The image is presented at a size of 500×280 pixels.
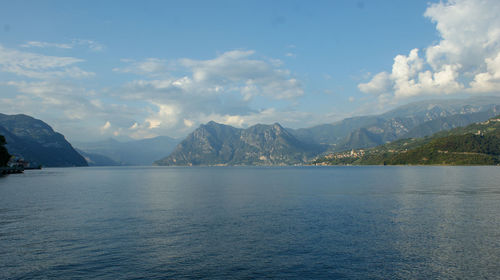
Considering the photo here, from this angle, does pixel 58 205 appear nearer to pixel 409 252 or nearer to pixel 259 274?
pixel 259 274

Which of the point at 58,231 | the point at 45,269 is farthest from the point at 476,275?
the point at 58,231

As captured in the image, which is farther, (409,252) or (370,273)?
(409,252)

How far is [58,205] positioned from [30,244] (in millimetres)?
40902

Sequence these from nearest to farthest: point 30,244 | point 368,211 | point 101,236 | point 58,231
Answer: point 30,244 < point 101,236 < point 58,231 < point 368,211

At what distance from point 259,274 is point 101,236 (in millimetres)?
26545

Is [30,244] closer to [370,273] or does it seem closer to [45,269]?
[45,269]

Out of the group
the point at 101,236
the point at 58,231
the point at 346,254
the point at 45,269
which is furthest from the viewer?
the point at 58,231

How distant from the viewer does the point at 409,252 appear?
37.5 meters

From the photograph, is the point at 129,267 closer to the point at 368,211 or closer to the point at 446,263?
the point at 446,263

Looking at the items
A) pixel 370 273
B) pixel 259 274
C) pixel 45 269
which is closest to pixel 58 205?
pixel 45 269

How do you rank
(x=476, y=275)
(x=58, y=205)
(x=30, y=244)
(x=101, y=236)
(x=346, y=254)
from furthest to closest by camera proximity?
(x=58, y=205) < (x=101, y=236) < (x=30, y=244) < (x=346, y=254) < (x=476, y=275)

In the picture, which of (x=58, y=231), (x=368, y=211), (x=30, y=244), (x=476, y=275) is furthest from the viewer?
(x=368, y=211)

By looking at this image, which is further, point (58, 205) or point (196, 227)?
point (58, 205)

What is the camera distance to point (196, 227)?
169 ft
